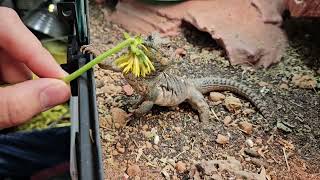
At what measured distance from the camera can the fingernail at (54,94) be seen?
903 millimetres

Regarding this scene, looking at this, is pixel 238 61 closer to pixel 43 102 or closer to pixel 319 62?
pixel 319 62

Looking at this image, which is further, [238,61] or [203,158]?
[238,61]

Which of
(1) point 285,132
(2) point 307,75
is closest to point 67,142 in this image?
(1) point 285,132

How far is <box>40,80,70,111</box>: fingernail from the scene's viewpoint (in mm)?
903

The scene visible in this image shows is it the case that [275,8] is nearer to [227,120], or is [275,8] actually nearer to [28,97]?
[227,120]

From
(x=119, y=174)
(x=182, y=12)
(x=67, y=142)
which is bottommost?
(x=67, y=142)

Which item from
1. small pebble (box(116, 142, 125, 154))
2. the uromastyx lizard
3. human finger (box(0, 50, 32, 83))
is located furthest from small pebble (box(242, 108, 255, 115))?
human finger (box(0, 50, 32, 83))

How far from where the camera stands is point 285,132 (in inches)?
48.3

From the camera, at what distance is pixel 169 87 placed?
1.24 m

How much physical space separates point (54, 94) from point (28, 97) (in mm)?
51

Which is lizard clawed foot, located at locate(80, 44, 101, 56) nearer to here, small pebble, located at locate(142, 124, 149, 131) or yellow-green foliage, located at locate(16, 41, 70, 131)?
small pebble, located at locate(142, 124, 149, 131)

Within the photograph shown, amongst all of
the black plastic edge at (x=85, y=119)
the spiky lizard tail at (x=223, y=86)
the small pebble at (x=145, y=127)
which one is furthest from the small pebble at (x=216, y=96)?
the black plastic edge at (x=85, y=119)

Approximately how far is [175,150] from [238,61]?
44 centimetres

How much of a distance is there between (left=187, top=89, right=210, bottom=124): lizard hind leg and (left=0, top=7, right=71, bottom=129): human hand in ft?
1.36
